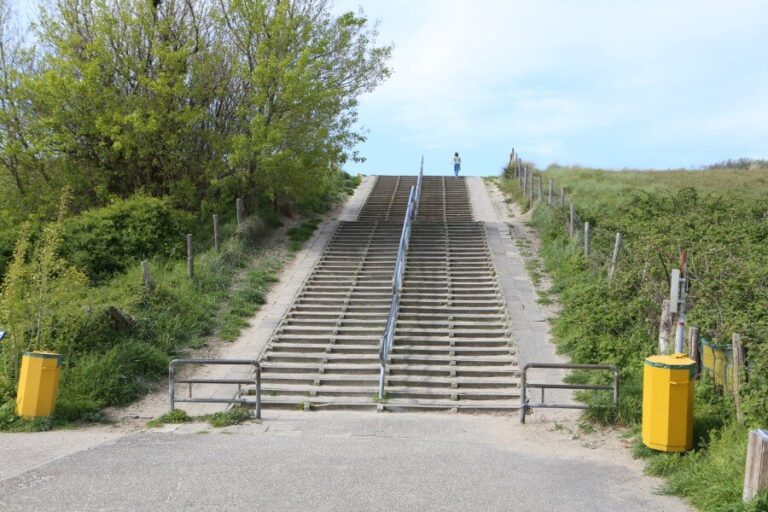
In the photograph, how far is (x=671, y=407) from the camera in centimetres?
878

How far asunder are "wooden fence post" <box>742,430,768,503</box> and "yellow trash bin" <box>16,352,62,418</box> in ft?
29.8

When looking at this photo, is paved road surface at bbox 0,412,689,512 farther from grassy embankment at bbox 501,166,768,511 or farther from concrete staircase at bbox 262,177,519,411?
concrete staircase at bbox 262,177,519,411

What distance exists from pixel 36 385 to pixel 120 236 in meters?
9.68

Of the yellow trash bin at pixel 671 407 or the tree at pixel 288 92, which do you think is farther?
the tree at pixel 288 92

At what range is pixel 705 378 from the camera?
1017 cm

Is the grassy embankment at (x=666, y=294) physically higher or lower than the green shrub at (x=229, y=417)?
higher

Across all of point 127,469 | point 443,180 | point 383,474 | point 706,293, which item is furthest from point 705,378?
point 443,180

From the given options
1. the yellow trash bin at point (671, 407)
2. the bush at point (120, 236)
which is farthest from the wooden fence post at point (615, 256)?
the bush at point (120, 236)

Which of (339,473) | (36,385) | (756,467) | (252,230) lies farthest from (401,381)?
(252,230)

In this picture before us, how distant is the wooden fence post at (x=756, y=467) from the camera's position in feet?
21.6

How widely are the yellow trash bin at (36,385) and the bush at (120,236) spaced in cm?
778

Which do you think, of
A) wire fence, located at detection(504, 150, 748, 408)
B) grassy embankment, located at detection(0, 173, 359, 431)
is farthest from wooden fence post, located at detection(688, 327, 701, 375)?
grassy embankment, located at detection(0, 173, 359, 431)

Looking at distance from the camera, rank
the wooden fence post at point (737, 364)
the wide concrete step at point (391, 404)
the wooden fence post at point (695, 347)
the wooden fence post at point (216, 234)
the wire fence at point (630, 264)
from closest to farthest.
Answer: the wooden fence post at point (737, 364), the wire fence at point (630, 264), the wooden fence post at point (695, 347), the wide concrete step at point (391, 404), the wooden fence post at point (216, 234)

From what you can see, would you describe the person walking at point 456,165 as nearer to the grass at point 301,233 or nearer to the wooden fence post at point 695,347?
the grass at point 301,233
